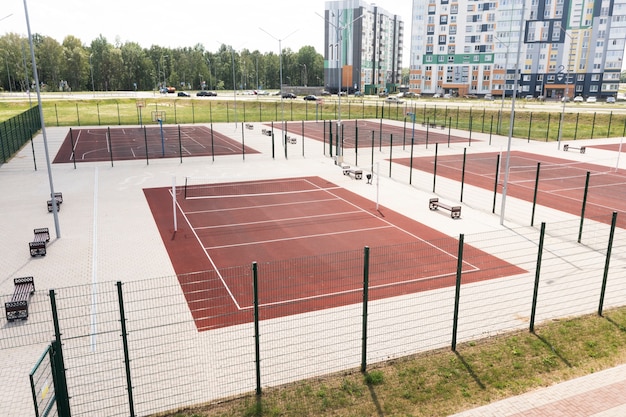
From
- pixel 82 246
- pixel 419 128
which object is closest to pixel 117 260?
pixel 82 246

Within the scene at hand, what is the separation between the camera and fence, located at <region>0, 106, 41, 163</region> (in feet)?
113

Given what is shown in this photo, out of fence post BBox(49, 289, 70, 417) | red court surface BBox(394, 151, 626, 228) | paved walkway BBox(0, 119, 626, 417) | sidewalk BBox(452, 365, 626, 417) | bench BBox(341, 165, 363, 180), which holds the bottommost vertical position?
red court surface BBox(394, 151, 626, 228)

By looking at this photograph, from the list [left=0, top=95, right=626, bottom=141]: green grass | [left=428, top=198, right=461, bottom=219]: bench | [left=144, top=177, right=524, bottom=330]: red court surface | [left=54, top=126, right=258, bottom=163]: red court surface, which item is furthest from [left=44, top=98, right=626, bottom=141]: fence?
[left=428, top=198, right=461, bottom=219]: bench

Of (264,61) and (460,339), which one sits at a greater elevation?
(264,61)

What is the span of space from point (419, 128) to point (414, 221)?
4040 cm

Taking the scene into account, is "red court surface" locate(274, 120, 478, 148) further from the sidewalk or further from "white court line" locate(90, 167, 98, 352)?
the sidewalk

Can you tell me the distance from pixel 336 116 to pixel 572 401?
67.4 meters

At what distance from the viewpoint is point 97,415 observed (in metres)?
8.67

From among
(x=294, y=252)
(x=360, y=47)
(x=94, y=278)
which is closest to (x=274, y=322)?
(x=294, y=252)

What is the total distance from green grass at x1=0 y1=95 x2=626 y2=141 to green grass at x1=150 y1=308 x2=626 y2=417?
3461 centimetres

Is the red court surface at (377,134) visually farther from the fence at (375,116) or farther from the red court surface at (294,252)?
the red court surface at (294,252)

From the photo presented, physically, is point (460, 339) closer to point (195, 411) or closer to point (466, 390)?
point (466, 390)

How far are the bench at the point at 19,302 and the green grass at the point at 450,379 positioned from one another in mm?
5886

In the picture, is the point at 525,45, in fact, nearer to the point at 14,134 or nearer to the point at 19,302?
the point at 14,134
